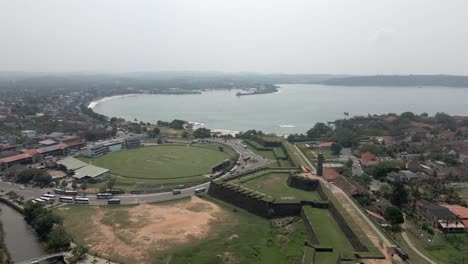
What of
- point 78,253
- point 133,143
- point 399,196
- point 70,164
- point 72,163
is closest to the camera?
point 78,253

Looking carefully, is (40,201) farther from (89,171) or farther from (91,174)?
(89,171)

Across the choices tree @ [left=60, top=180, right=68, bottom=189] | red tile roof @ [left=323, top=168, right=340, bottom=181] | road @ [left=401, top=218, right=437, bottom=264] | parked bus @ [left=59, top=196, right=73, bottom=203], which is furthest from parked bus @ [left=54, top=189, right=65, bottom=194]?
road @ [left=401, top=218, right=437, bottom=264]

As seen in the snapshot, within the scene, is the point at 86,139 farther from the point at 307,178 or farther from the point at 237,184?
the point at 307,178

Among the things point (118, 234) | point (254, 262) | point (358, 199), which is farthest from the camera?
point (358, 199)

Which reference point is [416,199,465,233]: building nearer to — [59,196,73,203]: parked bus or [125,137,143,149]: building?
[59,196,73,203]: parked bus

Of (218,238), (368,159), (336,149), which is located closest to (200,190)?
(218,238)

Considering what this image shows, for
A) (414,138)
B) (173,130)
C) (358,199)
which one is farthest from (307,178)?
(173,130)

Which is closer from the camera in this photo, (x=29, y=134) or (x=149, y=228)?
(x=149, y=228)
